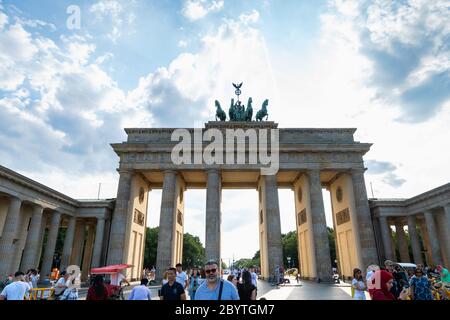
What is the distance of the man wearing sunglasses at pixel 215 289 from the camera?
4242 millimetres

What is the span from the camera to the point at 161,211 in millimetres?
30594

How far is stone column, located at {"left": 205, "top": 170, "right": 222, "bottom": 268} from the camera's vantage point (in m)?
29.0

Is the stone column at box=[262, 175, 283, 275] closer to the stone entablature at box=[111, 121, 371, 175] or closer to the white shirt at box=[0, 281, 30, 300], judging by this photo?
the stone entablature at box=[111, 121, 371, 175]

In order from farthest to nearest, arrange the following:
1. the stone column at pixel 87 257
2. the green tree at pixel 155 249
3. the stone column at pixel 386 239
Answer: the green tree at pixel 155 249, the stone column at pixel 87 257, the stone column at pixel 386 239

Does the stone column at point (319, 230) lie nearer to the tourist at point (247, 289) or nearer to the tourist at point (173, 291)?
the tourist at point (247, 289)

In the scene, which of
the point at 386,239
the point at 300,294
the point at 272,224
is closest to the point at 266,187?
the point at 272,224

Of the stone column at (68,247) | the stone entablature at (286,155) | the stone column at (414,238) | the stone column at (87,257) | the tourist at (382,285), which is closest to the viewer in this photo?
the tourist at (382,285)

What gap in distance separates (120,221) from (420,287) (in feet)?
90.8

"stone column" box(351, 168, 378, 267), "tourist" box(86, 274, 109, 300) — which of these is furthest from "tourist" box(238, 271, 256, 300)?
"stone column" box(351, 168, 378, 267)

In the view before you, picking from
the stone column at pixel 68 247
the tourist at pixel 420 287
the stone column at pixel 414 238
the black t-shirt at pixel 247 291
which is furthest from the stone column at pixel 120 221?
the stone column at pixel 414 238

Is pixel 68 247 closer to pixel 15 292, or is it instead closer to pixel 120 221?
pixel 120 221

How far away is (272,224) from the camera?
2986 cm

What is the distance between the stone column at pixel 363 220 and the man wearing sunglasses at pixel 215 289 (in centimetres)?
2915
